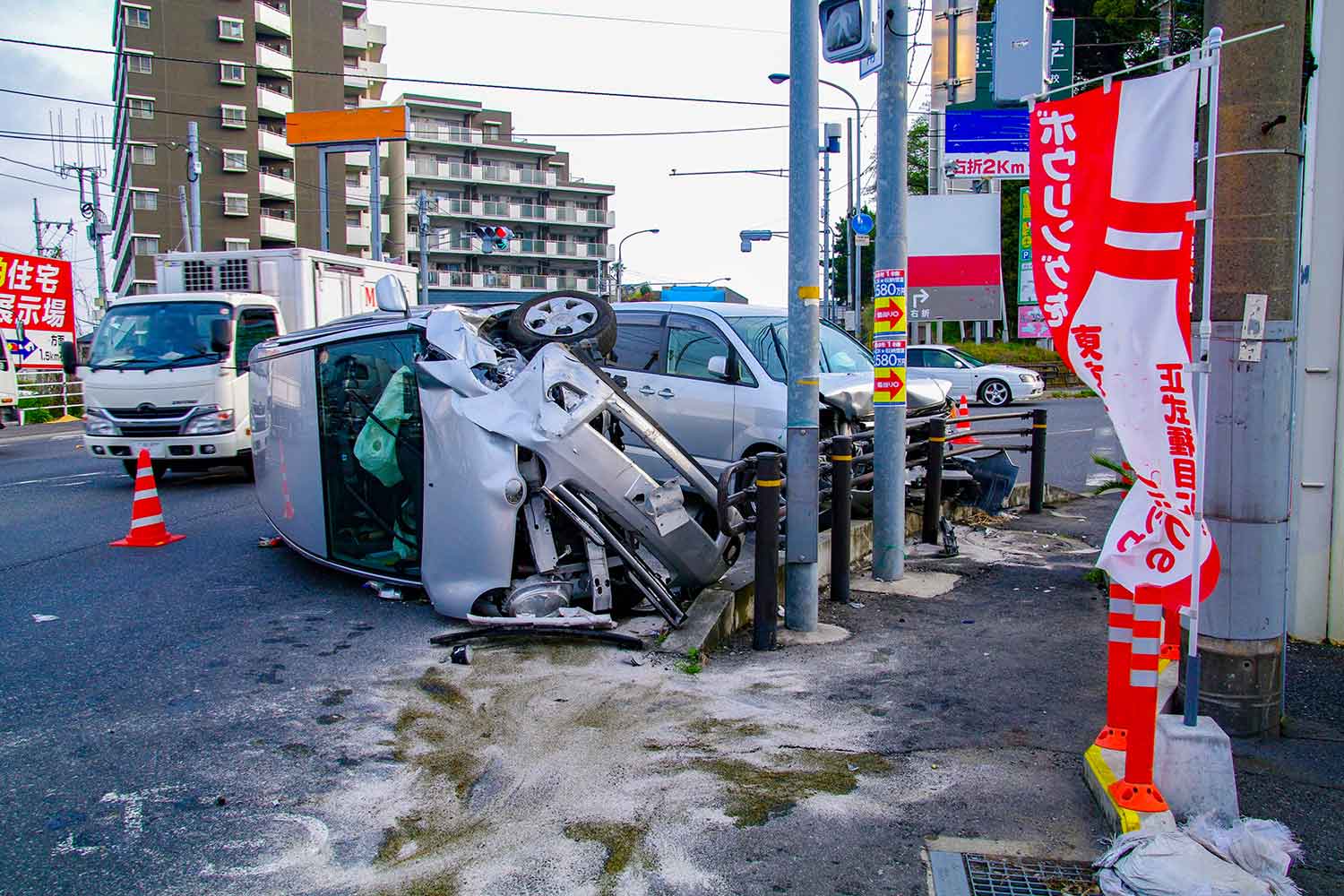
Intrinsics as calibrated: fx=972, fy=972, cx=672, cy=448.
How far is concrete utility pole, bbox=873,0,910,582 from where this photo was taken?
7.22 m

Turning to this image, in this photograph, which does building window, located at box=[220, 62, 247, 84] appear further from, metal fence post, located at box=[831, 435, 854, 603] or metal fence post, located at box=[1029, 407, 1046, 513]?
metal fence post, located at box=[831, 435, 854, 603]

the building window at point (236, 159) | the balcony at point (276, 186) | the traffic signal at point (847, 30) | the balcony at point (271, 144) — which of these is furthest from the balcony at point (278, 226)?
the traffic signal at point (847, 30)

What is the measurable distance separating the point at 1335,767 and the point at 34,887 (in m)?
4.92

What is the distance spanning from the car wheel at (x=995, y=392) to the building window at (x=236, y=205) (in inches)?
1713

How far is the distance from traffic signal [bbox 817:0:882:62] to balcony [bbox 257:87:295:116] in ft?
179

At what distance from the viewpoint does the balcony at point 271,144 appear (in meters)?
54.2

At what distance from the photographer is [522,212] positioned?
231ft

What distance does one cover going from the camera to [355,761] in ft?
13.6

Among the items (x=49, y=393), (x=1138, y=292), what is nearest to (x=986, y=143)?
(x=1138, y=292)

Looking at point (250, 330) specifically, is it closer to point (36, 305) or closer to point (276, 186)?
point (36, 305)

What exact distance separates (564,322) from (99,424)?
8217 millimetres

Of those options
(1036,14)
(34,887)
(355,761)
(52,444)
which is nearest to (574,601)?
(355,761)

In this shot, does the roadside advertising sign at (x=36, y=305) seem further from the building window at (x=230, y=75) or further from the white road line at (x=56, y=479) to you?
the building window at (x=230, y=75)

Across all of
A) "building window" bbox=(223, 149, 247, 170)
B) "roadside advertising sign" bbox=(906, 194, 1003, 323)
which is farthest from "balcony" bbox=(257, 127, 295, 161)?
"roadside advertising sign" bbox=(906, 194, 1003, 323)
